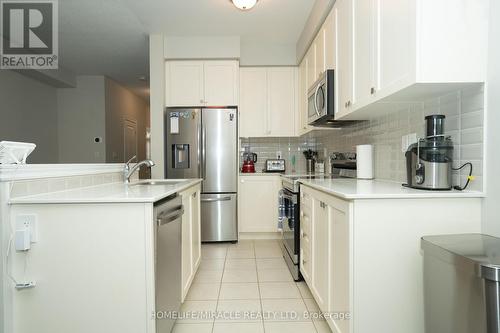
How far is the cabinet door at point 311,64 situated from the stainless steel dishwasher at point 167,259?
2.17 meters

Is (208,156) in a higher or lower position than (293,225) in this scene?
higher

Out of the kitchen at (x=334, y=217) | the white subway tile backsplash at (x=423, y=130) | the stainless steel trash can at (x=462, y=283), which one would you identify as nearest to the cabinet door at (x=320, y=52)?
the kitchen at (x=334, y=217)

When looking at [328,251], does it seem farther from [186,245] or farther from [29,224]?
[29,224]

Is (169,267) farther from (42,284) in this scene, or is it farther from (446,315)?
(446,315)


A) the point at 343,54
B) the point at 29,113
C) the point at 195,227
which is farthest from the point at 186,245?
the point at 29,113

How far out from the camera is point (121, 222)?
4.45 ft

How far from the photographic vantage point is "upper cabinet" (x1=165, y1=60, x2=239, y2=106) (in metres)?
3.75

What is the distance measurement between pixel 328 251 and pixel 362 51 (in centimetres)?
132

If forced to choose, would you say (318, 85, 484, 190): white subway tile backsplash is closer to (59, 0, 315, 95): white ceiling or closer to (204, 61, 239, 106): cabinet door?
(59, 0, 315, 95): white ceiling

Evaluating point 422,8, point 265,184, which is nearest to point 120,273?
point 422,8

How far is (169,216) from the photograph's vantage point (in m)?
1.61

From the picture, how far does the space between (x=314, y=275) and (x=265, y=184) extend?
6.39 feet

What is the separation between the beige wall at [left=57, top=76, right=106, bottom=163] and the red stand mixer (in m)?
3.07

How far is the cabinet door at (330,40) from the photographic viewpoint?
2391mm
